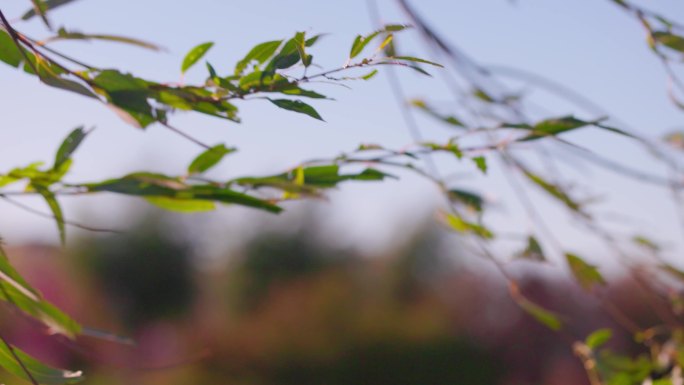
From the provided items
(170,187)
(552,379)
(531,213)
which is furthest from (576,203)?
(552,379)

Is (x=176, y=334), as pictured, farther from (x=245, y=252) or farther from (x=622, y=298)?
(x=622, y=298)

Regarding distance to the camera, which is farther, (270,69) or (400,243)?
(400,243)

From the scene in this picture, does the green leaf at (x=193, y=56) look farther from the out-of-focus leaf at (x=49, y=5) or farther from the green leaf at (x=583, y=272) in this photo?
the green leaf at (x=583, y=272)

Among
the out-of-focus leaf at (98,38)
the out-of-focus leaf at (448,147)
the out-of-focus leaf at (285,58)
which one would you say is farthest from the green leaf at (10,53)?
the out-of-focus leaf at (448,147)

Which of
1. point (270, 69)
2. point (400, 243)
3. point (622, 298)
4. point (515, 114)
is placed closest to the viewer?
point (270, 69)

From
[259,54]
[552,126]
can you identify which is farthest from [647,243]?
[259,54]

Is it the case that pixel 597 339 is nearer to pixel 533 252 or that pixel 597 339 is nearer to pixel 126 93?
pixel 533 252
